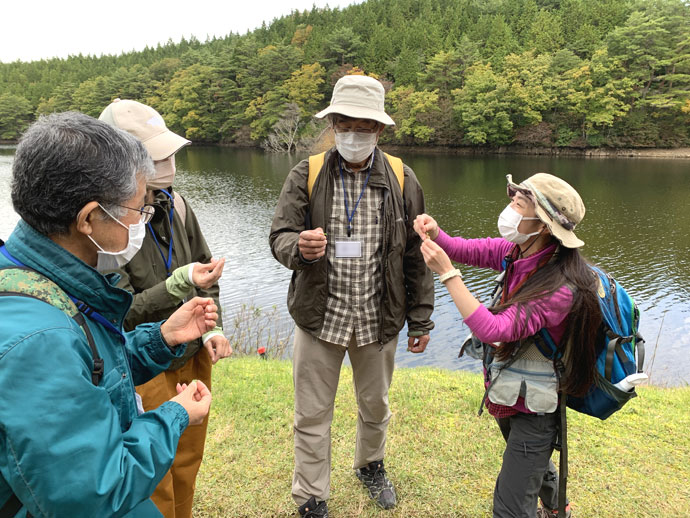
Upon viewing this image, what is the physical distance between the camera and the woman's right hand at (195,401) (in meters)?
1.57

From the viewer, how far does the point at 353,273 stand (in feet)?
9.55

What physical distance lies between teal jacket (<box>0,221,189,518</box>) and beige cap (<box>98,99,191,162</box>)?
1355 millimetres

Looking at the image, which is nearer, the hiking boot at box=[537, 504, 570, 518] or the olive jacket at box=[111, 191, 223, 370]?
the olive jacket at box=[111, 191, 223, 370]

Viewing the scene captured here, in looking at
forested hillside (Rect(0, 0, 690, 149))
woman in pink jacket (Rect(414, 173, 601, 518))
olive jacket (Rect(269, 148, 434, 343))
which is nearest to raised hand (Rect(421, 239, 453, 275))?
woman in pink jacket (Rect(414, 173, 601, 518))

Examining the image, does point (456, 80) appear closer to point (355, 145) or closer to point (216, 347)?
point (355, 145)

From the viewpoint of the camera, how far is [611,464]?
3588 millimetres

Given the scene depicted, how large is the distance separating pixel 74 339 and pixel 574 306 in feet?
7.12

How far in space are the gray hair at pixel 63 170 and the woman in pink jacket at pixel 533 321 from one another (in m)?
1.60

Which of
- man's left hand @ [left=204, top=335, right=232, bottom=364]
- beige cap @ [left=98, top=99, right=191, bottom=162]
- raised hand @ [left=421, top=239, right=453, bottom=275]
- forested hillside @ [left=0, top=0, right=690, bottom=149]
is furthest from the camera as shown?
forested hillside @ [left=0, top=0, right=690, bottom=149]

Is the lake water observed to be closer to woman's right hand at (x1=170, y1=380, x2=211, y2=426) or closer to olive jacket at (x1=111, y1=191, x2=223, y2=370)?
olive jacket at (x1=111, y1=191, x2=223, y2=370)

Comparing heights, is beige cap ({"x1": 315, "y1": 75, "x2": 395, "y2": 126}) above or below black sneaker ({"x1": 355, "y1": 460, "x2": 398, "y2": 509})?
above

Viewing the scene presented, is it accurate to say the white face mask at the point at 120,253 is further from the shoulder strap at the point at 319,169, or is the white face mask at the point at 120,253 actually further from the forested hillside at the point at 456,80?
the forested hillside at the point at 456,80

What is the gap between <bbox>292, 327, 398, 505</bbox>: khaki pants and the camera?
9.77ft

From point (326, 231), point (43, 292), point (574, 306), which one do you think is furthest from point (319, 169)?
point (43, 292)
